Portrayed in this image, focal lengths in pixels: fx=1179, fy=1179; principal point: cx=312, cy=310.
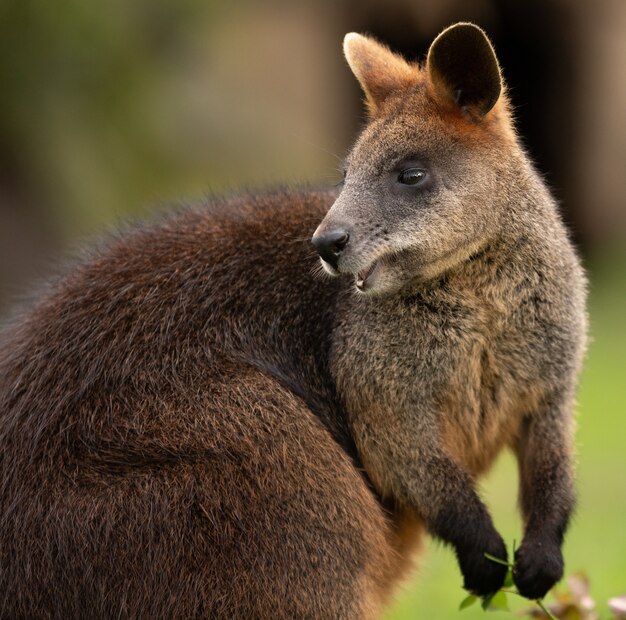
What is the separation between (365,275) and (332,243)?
278mm

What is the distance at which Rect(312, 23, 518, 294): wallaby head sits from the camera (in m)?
5.53

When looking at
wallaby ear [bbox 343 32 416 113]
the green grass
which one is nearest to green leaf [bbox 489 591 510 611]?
the green grass

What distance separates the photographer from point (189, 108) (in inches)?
598

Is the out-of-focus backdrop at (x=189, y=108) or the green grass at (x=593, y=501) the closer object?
the green grass at (x=593, y=501)

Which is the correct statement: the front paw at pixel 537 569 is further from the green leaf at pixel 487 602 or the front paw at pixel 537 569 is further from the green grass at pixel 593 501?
the green grass at pixel 593 501

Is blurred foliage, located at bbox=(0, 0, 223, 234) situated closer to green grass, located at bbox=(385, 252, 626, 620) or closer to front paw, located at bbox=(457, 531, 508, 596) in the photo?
green grass, located at bbox=(385, 252, 626, 620)

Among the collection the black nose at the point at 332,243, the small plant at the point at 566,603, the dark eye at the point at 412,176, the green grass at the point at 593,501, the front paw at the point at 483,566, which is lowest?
the green grass at the point at 593,501

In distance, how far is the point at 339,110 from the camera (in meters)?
19.5

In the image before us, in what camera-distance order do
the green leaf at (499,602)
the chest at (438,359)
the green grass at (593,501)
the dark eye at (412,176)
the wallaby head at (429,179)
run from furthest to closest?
the green grass at (593,501), the green leaf at (499,602), the chest at (438,359), the dark eye at (412,176), the wallaby head at (429,179)

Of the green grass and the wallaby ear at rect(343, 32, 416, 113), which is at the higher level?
the wallaby ear at rect(343, 32, 416, 113)

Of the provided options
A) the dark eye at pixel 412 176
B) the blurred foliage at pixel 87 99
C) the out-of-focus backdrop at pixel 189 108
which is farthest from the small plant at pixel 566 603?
the blurred foliage at pixel 87 99

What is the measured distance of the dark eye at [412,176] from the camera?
5.65 meters

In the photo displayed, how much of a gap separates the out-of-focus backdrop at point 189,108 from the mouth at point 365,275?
552 cm

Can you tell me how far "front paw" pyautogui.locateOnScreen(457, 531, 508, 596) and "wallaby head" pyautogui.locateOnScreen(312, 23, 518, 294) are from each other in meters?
1.36
